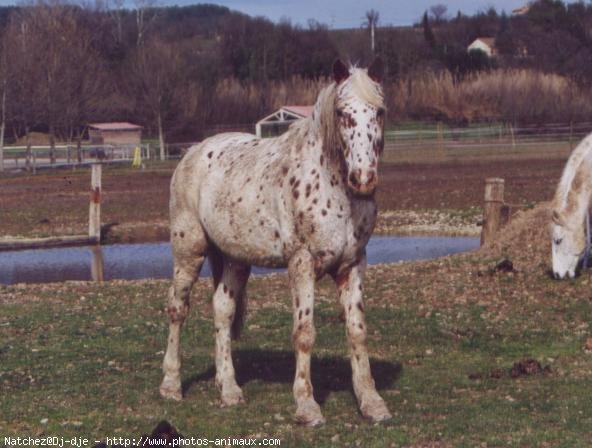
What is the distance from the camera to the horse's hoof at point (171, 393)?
10.2 meters

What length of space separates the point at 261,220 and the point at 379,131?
4.42 ft

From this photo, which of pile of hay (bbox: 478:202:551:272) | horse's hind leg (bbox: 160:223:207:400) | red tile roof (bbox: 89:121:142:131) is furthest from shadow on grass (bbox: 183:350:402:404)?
red tile roof (bbox: 89:121:142:131)

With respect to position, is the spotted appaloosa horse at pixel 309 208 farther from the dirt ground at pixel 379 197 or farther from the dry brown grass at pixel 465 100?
the dry brown grass at pixel 465 100

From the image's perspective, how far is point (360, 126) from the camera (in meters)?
8.69

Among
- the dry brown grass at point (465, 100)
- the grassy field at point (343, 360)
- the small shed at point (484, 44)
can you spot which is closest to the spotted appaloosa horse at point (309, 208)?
the grassy field at point (343, 360)

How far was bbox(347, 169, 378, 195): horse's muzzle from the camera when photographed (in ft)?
28.0

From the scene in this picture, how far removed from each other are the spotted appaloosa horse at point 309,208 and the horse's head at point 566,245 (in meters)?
6.70

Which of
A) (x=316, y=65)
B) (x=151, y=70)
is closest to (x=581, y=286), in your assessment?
(x=151, y=70)

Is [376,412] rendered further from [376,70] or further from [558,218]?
[558,218]

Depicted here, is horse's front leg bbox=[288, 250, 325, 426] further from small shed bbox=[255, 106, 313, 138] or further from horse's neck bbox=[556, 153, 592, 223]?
small shed bbox=[255, 106, 313, 138]

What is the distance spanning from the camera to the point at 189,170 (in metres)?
10.5

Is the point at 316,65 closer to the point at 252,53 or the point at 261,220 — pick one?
the point at 252,53

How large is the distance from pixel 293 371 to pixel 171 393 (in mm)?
1452

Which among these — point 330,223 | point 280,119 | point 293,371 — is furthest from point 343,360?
point 280,119
